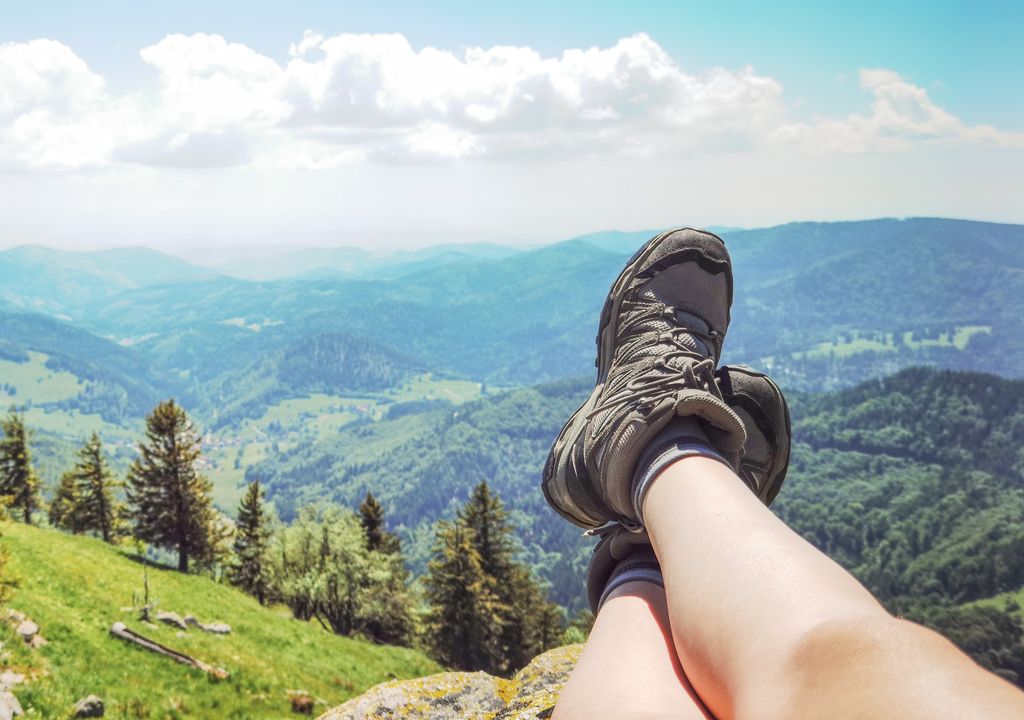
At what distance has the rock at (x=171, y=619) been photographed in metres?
15.9

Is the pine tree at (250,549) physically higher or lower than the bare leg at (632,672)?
lower

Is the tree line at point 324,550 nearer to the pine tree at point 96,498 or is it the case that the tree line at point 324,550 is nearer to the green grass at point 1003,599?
the pine tree at point 96,498

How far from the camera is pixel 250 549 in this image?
35656 mm

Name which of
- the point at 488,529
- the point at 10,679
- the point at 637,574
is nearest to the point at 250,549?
the point at 488,529

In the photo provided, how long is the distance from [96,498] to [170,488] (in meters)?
11.5

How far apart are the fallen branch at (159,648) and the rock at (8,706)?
5359mm

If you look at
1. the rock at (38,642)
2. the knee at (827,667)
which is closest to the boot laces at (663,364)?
the knee at (827,667)

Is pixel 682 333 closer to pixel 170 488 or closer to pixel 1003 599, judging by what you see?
pixel 170 488

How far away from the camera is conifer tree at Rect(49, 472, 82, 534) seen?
3953 centimetres

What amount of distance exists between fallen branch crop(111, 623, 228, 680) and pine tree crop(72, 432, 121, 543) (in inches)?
1166

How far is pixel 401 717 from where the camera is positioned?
14.6 ft

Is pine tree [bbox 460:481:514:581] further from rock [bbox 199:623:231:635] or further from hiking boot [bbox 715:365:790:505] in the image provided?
hiking boot [bbox 715:365:790:505]

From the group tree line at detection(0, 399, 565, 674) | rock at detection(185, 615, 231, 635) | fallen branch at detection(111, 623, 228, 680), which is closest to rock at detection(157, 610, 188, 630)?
rock at detection(185, 615, 231, 635)

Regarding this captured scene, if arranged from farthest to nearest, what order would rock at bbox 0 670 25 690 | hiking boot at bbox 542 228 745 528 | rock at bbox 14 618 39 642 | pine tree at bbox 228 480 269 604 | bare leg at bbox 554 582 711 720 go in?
pine tree at bbox 228 480 269 604 < rock at bbox 14 618 39 642 < rock at bbox 0 670 25 690 < hiking boot at bbox 542 228 745 528 < bare leg at bbox 554 582 711 720
